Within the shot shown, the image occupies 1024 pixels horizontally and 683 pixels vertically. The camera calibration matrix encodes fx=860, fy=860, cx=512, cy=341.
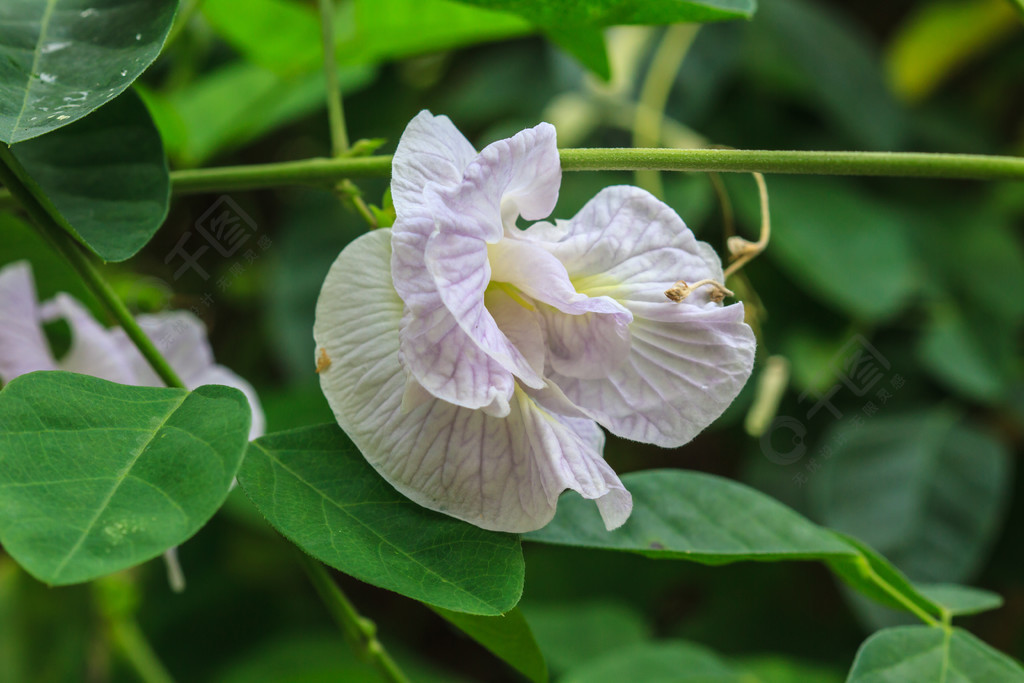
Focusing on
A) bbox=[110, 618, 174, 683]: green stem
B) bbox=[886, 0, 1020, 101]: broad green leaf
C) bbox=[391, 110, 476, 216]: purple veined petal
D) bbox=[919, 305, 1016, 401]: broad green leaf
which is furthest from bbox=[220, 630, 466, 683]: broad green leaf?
bbox=[886, 0, 1020, 101]: broad green leaf

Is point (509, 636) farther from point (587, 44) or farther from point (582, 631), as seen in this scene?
point (582, 631)

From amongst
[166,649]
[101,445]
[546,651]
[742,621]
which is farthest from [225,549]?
[101,445]

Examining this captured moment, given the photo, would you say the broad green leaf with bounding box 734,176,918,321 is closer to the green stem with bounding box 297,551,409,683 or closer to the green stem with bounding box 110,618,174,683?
the green stem with bounding box 297,551,409,683

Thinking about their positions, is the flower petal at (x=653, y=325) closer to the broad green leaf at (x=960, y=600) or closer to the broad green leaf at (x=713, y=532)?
the broad green leaf at (x=713, y=532)

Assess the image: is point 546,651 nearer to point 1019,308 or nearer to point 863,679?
point 863,679

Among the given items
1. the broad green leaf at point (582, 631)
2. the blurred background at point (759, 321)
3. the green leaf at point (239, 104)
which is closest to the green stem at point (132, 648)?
the blurred background at point (759, 321)

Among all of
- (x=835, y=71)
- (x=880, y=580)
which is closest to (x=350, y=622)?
(x=880, y=580)
